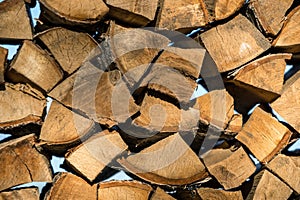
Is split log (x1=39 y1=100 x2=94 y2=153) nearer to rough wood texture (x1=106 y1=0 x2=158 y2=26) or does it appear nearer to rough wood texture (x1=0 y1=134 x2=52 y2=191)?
rough wood texture (x1=0 y1=134 x2=52 y2=191)

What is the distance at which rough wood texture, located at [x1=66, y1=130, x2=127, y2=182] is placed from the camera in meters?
1.16

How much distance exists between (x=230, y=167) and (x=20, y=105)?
53 cm

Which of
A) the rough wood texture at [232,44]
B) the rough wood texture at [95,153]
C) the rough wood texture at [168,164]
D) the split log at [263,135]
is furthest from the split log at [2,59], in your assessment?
the split log at [263,135]

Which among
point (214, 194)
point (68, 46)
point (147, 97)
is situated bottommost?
point (214, 194)

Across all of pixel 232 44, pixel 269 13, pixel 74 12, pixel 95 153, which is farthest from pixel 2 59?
pixel 269 13

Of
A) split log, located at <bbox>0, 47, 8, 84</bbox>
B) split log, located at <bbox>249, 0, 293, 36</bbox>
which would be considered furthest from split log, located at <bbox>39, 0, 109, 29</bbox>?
split log, located at <bbox>249, 0, 293, 36</bbox>

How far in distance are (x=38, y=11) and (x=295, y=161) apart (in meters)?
0.76

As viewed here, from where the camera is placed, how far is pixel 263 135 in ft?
4.08

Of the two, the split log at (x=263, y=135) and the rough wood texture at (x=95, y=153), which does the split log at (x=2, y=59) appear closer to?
the rough wood texture at (x=95, y=153)

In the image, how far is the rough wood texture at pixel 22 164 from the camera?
110 cm

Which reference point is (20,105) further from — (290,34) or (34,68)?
(290,34)

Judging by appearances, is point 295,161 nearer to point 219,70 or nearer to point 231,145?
point 231,145

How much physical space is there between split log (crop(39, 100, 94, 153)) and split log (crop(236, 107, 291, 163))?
0.40 metres

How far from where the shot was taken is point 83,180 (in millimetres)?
1174
